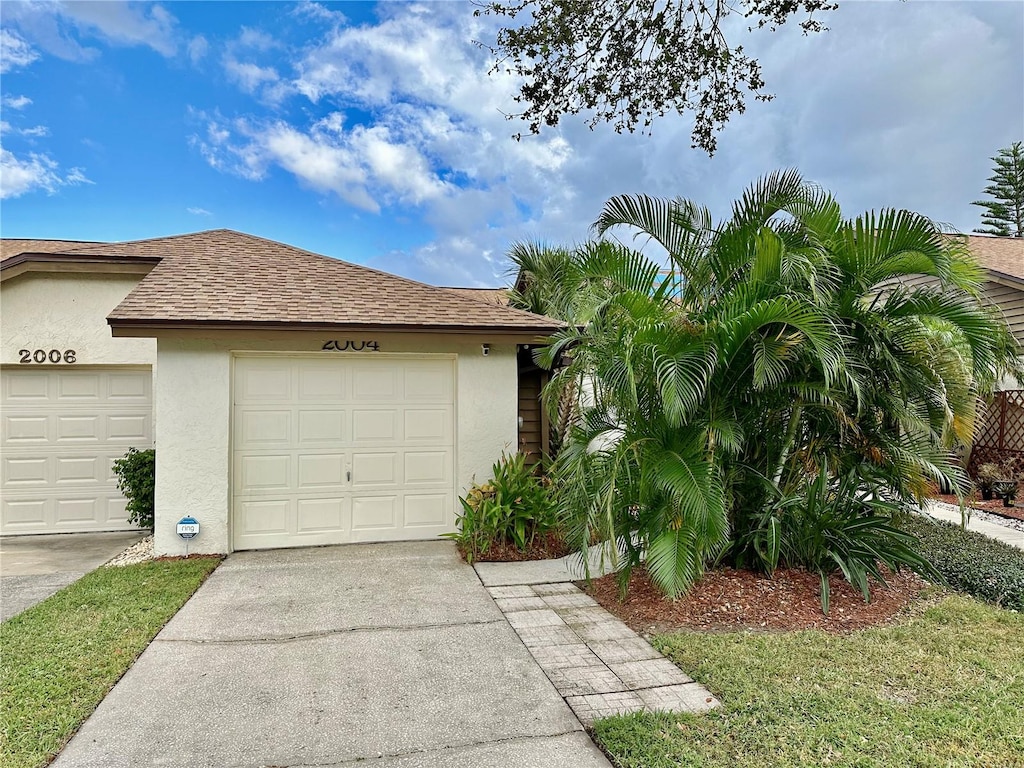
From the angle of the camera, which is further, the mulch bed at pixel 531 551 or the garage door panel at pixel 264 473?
the garage door panel at pixel 264 473

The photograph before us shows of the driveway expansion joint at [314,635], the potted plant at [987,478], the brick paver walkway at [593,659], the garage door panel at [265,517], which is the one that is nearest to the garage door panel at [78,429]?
the garage door panel at [265,517]

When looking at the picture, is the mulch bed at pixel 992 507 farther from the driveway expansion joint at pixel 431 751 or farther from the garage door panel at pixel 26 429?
the garage door panel at pixel 26 429

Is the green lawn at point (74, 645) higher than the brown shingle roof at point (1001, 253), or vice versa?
the brown shingle roof at point (1001, 253)

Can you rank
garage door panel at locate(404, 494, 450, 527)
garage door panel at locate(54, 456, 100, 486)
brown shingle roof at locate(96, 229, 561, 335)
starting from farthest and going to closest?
garage door panel at locate(54, 456, 100, 486)
garage door panel at locate(404, 494, 450, 527)
brown shingle roof at locate(96, 229, 561, 335)

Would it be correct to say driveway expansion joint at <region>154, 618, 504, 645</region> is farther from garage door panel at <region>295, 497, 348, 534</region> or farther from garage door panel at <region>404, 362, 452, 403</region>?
garage door panel at <region>404, 362, 452, 403</region>

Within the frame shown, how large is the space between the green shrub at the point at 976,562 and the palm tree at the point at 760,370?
0.75m

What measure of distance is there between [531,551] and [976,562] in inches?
172

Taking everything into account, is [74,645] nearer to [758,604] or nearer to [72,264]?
[758,604]

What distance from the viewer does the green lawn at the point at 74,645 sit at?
3.02m

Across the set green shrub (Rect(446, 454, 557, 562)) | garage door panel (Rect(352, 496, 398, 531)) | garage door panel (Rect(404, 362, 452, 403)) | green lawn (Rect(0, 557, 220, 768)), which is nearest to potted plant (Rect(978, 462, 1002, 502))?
green shrub (Rect(446, 454, 557, 562))

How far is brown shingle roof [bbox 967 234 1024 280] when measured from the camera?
1144 centimetres

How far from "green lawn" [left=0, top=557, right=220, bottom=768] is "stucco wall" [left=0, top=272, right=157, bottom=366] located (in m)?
3.28

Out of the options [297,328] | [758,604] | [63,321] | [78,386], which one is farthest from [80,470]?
[758,604]

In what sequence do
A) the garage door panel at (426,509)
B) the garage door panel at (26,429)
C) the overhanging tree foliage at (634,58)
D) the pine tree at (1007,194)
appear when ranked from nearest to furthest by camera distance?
the overhanging tree foliage at (634,58)
the garage door panel at (426,509)
the garage door panel at (26,429)
the pine tree at (1007,194)
